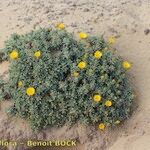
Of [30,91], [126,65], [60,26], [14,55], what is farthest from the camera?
[60,26]

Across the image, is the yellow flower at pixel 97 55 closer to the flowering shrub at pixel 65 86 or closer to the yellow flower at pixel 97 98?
the flowering shrub at pixel 65 86

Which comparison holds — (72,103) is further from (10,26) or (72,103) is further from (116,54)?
(10,26)

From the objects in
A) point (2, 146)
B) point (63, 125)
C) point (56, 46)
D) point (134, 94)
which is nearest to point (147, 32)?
point (134, 94)

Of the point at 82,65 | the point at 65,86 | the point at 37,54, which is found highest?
the point at 37,54

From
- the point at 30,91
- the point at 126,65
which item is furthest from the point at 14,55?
the point at 126,65

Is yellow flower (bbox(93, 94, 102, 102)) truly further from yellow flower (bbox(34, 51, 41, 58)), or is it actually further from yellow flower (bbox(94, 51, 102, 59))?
yellow flower (bbox(34, 51, 41, 58))

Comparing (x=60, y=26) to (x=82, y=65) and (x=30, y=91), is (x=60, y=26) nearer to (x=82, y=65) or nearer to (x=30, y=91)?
(x=82, y=65)

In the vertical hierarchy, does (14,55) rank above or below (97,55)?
above
